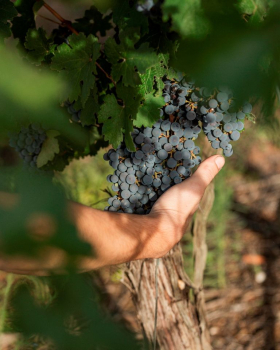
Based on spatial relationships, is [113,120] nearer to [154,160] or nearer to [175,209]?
[154,160]

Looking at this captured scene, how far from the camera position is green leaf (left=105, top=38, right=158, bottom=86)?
2.84 ft

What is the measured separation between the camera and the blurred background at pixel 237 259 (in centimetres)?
257

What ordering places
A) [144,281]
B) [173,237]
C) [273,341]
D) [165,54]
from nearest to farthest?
1. [165,54]
2. [173,237]
3. [144,281]
4. [273,341]

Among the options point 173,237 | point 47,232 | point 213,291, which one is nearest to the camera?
point 47,232

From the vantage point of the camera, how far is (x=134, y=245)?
1.03m

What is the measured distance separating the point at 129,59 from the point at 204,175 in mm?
463

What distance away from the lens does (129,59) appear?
89 cm

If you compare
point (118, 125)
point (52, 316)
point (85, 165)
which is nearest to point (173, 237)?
point (118, 125)

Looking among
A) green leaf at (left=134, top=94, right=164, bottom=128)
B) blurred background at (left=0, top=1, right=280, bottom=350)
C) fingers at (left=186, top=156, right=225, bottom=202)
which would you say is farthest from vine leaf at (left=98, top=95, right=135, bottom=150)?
blurred background at (left=0, top=1, right=280, bottom=350)

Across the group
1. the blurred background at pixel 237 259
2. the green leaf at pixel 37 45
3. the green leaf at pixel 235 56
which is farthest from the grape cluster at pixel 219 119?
the blurred background at pixel 237 259

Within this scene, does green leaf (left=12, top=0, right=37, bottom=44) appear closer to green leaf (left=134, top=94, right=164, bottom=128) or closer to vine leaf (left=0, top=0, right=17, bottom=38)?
vine leaf (left=0, top=0, right=17, bottom=38)

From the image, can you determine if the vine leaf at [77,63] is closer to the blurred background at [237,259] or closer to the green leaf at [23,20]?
the green leaf at [23,20]

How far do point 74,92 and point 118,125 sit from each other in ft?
0.41

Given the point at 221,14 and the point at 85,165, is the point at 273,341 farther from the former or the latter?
the point at 221,14
